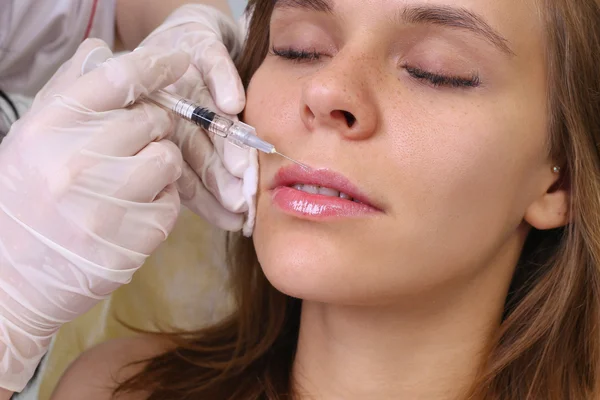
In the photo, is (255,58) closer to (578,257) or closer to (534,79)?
(534,79)

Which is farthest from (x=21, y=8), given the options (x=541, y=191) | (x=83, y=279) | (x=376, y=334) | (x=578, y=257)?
(x=578, y=257)

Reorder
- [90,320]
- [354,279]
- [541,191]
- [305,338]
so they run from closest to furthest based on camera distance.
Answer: [354,279] < [541,191] < [305,338] < [90,320]

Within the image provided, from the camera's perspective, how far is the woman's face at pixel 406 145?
1094 millimetres

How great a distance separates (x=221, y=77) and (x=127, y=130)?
269 mm

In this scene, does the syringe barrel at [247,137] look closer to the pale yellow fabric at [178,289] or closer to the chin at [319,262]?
the chin at [319,262]

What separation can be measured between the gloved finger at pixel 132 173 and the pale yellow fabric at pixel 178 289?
761mm

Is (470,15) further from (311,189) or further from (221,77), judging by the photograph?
(221,77)

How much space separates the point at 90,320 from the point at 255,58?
0.94 metres

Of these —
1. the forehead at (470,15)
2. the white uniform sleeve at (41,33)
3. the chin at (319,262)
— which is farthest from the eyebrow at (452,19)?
the white uniform sleeve at (41,33)

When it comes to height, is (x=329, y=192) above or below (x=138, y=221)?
above

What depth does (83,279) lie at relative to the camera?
1.15 m

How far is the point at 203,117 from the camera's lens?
1234 mm

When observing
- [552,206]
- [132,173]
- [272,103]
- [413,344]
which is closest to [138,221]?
[132,173]

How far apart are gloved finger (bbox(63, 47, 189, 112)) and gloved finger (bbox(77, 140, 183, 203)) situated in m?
0.09
